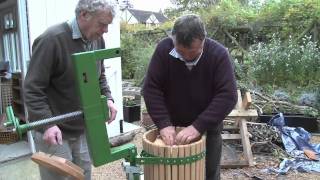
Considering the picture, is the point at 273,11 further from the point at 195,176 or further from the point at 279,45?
the point at 195,176

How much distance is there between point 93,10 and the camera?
1861 millimetres

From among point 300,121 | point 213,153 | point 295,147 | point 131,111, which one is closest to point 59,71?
point 213,153

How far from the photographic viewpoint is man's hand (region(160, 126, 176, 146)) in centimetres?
187

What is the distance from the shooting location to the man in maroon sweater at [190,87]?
205 centimetres

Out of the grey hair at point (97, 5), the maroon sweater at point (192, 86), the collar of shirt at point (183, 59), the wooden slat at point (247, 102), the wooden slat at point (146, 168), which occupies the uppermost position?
the grey hair at point (97, 5)

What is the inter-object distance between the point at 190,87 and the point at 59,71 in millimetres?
724

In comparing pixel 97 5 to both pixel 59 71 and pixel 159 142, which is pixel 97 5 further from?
pixel 159 142

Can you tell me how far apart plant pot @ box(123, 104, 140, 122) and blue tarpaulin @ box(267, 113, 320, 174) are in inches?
81.6

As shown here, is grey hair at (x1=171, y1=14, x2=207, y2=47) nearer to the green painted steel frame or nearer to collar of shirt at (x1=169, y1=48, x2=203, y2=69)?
collar of shirt at (x1=169, y1=48, x2=203, y2=69)

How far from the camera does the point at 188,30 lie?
6.11ft

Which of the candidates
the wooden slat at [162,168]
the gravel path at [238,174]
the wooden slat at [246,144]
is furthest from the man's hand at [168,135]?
the wooden slat at [246,144]

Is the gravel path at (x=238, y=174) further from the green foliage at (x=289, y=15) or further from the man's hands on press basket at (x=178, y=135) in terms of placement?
the green foliage at (x=289, y=15)

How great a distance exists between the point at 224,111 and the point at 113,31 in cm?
281

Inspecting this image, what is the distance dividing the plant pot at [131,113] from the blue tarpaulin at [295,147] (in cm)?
207
